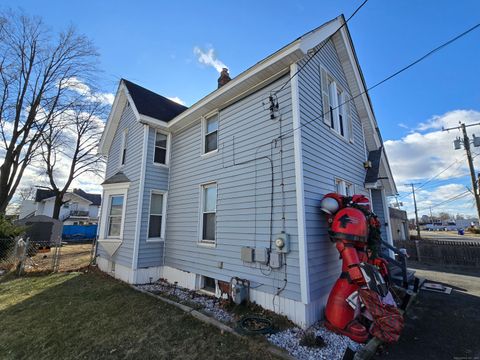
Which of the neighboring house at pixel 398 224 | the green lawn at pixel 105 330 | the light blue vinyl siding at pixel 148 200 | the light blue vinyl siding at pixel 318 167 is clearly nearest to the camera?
the green lawn at pixel 105 330

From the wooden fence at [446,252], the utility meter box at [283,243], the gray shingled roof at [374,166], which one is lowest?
the wooden fence at [446,252]

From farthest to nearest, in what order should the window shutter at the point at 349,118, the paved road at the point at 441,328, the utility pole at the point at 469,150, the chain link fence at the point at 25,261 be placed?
the utility pole at the point at 469,150
the chain link fence at the point at 25,261
the window shutter at the point at 349,118
the paved road at the point at 441,328

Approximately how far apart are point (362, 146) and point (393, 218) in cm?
1487

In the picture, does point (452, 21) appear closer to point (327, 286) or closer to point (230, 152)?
point (230, 152)

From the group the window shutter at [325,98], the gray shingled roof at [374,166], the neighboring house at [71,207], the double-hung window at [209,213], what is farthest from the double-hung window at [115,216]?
the neighboring house at [71,207]

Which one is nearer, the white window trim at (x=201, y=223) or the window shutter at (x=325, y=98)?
the window shutter at (x=325, y=98)

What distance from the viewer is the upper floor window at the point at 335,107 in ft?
22.0

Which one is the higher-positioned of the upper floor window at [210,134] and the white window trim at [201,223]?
the upper floor window at [210,134]

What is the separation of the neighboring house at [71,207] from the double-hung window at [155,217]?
34.4 m

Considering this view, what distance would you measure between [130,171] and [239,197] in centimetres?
544

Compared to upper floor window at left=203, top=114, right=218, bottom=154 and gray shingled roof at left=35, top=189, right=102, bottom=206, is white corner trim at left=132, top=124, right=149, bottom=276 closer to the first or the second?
upper floor window at left=203, top=114, right=218, bottom=154

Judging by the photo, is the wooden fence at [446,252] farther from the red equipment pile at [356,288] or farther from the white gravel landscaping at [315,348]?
the white gravel landscaping at [315,348]

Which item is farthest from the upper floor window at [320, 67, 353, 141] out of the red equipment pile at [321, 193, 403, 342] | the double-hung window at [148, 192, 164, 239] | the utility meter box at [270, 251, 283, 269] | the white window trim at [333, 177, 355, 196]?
the double-hung window at [148, 192, 164, 239]

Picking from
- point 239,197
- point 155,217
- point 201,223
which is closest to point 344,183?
point 239,197
